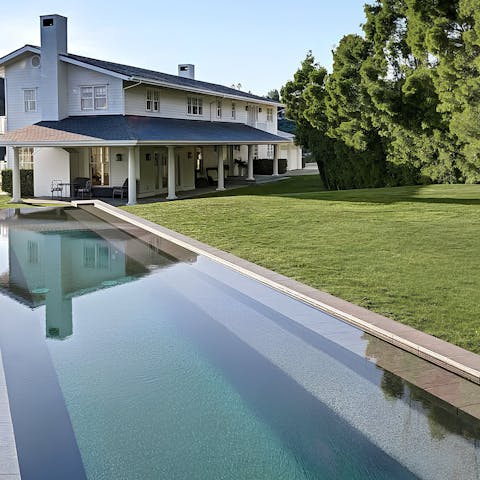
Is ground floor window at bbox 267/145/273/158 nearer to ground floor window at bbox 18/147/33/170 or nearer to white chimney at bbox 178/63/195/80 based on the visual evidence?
white chimney at bbox 178/63/195/80

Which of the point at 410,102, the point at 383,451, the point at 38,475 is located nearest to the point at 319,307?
the point at 383,451

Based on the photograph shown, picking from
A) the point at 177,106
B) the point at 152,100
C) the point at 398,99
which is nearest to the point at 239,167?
the point at 177,106

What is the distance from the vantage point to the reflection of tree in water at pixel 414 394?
4695 mm

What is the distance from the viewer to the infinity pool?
4332 millimetres

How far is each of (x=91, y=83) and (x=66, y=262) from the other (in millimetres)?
17488

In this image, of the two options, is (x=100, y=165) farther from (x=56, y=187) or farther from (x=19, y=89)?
(x=19, y=89)

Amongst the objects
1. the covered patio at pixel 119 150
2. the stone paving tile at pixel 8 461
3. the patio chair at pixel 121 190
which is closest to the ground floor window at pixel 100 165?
the covered patio at pixel 119 150

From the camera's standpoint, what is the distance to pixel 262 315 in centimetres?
776

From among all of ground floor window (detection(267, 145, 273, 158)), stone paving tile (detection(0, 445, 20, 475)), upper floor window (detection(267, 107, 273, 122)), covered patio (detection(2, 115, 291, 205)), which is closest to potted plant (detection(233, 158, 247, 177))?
upper floor window (detection(267, 107, 273, 122))

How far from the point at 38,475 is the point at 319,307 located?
424 cm

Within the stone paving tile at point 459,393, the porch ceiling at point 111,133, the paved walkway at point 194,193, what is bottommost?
the stone paving tile at point 459,393

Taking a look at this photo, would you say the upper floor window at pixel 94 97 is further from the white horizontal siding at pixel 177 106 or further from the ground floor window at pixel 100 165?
the ground floor window at pixel 100 165

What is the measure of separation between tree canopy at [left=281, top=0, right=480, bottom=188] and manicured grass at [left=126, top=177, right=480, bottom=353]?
219 centimetres

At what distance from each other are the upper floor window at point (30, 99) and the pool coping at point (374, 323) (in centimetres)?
2035
